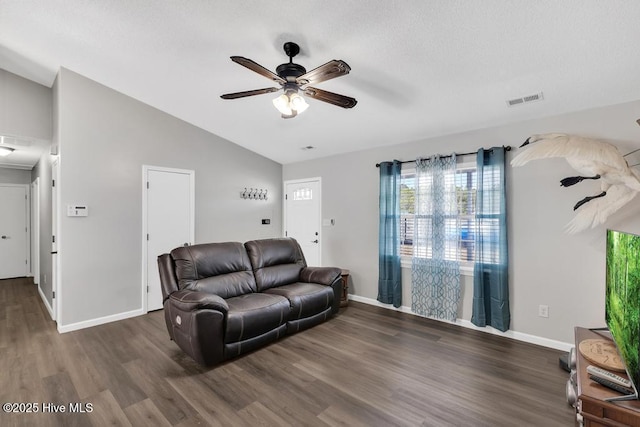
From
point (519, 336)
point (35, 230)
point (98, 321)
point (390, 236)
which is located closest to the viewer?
point (519, 336)

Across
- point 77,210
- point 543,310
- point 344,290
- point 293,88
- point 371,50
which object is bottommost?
point 344,290

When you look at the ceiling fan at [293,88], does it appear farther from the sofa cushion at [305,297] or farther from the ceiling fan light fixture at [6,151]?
the ceiling fan light fixture at [6,151]

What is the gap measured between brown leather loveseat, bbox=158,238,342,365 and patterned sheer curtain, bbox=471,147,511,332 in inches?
67.9

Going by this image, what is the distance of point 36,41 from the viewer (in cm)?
301

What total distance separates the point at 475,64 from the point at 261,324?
3057 millimetres

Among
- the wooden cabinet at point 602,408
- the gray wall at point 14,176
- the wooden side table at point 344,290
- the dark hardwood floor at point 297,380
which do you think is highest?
the gray wall at point 14,176

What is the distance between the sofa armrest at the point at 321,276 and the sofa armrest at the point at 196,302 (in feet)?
4.74

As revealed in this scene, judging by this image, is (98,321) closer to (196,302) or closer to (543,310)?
(196,302)

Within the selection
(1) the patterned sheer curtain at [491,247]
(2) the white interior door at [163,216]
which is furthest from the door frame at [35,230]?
(1) the patterned sheer curtain at [491,247]

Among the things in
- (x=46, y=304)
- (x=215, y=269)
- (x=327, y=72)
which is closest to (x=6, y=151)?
(x=46, y=304)

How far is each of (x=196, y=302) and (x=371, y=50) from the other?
8.68ft

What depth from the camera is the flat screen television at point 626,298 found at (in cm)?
132

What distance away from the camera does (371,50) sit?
2436 mm

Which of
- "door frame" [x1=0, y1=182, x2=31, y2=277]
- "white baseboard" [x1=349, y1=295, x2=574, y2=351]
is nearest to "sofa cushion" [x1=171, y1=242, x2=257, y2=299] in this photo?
"white baseboard" [x1=349, y1=295, x2=574, y2=351]
